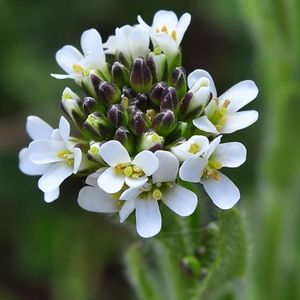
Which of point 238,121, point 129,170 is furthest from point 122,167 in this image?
point 238,121

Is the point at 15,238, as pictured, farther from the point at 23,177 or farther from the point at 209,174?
the point at 209,174

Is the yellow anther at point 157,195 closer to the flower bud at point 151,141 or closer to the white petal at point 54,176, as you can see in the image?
the flower bud at point 151,141

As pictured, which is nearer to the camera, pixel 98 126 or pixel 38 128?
pixel 98 126

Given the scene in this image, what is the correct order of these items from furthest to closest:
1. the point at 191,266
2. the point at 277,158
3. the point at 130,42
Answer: the point at 277,158 < the point at 191,266 < the point at 130,42

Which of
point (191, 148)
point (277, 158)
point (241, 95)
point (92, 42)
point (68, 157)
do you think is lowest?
point (277, 158)

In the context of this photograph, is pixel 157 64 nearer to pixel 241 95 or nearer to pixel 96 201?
pixel 241 95

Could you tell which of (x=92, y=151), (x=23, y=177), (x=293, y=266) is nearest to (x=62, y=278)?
(x=23, y=177)

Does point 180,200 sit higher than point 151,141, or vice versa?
point 151,141
